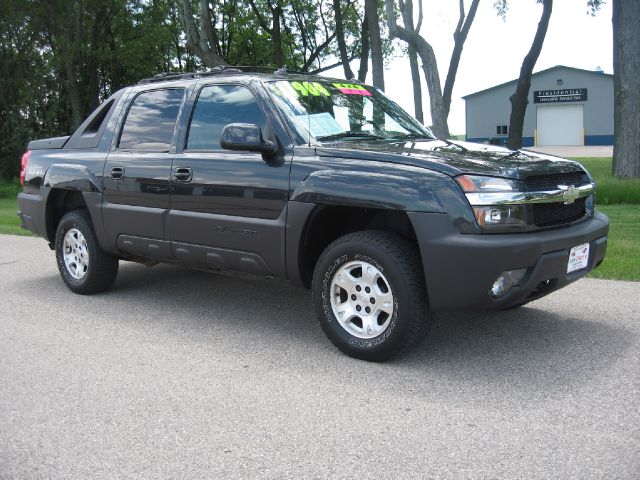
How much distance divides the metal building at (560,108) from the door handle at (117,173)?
47.3 m

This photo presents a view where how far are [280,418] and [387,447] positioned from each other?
64cm

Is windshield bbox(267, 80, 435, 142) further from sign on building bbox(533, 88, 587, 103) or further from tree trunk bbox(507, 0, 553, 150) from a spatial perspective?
sign on building bbox(533, 88, 587, 103)

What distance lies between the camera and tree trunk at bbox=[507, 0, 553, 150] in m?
18.4

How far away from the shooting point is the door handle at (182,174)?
5.32 meters

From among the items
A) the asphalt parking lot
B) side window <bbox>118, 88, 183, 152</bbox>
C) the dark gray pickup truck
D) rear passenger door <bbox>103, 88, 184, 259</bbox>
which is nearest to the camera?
the asphalt parking lot

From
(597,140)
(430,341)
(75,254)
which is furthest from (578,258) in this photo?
(597,140)

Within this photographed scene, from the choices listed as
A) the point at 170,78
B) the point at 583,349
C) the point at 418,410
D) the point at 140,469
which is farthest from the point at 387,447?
the point at 170,78

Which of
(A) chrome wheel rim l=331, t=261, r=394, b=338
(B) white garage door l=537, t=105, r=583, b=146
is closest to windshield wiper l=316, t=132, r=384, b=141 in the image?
(A) chrome wheel rim l=331, t=261, r=394, b=338

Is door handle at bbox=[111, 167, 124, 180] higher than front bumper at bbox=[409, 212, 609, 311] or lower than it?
higher

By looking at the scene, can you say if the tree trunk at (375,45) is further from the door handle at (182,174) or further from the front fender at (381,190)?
the front fender at (381,190)

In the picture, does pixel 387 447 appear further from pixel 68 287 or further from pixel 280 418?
pixel 68 287

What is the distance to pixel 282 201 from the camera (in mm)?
4750

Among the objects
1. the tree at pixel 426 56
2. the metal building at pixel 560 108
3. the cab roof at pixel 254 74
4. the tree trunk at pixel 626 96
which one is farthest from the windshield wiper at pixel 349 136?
the metal building at pixel 560 108

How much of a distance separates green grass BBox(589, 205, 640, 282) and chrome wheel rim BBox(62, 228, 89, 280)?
4.82 metres
